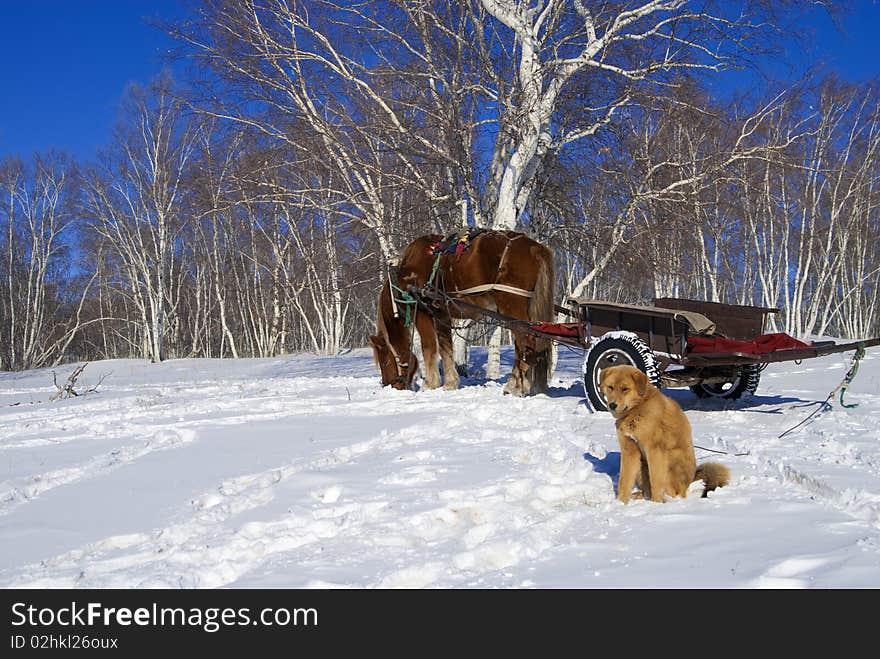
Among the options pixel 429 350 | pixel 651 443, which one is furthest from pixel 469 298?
pixel 651 443

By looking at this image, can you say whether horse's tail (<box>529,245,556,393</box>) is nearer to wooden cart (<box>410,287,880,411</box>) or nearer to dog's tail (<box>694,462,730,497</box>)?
wooden cart (<box>410,287,880,411</box>)

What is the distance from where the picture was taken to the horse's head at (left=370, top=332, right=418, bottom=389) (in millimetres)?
9969

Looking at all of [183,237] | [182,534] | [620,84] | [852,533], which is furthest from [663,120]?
[183,237]

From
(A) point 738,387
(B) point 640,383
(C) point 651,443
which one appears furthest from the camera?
(A) point 738,387

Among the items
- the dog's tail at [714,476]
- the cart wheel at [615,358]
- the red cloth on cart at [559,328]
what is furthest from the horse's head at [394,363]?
the dog's tail at [714,476]

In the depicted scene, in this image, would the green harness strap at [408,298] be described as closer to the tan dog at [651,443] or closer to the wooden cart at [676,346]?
the wooden cart at [676,346]

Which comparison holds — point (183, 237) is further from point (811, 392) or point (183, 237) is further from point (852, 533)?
point (852, 533)

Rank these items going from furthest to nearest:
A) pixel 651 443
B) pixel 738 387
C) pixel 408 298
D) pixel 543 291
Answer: pixel 408 298
pixel 543 291
pixel 738 387
pixel 651 443

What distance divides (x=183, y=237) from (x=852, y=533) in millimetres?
37565

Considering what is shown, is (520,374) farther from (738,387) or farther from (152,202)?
(152,202)

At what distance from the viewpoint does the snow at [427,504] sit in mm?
2789

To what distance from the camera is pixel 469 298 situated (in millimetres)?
9070

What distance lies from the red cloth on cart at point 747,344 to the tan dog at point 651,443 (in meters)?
2.75

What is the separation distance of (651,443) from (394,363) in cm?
646
